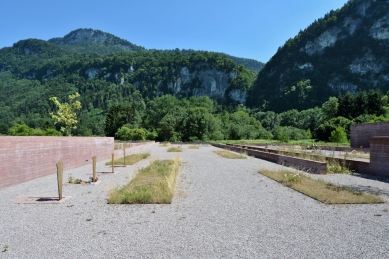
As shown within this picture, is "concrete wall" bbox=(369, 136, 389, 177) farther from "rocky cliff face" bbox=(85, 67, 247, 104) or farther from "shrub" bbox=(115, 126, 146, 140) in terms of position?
"rocky cliff face" bbox=(85, 67, 247, 104)

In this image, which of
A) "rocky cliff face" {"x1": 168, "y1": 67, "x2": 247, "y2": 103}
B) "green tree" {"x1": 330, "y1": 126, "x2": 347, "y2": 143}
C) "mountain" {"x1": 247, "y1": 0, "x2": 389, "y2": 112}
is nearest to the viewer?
"green tree" {"x1": 330, "y1": 126, "x2": 347, "y2": 143}

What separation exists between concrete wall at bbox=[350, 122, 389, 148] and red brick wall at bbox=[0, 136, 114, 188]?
28.8 metres

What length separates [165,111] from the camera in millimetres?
90500

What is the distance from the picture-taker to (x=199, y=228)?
19.2 ft

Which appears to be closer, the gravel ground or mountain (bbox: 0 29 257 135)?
the gravel ground

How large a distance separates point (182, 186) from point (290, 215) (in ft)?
16.0

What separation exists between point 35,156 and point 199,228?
10217 mm

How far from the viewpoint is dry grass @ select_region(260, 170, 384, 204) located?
8.03 m

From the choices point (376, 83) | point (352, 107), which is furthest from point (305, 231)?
point (376, 83)

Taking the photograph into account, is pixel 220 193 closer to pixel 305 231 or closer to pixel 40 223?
pixel 305 231

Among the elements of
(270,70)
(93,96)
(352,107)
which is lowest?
(352,107)

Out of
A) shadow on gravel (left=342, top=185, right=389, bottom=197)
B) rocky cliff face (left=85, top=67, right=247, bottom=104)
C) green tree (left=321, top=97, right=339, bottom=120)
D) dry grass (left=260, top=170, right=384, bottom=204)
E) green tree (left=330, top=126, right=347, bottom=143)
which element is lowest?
shadow on gravel (left=342, top=185, right=389, bottom=197)

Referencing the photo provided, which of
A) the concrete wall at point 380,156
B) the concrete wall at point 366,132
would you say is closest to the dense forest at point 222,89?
the concrete wall at point 366,132

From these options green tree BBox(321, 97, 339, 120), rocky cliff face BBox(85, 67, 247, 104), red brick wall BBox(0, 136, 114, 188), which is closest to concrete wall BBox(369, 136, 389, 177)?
red brick wall BBox(0, 136, 114, 188)
